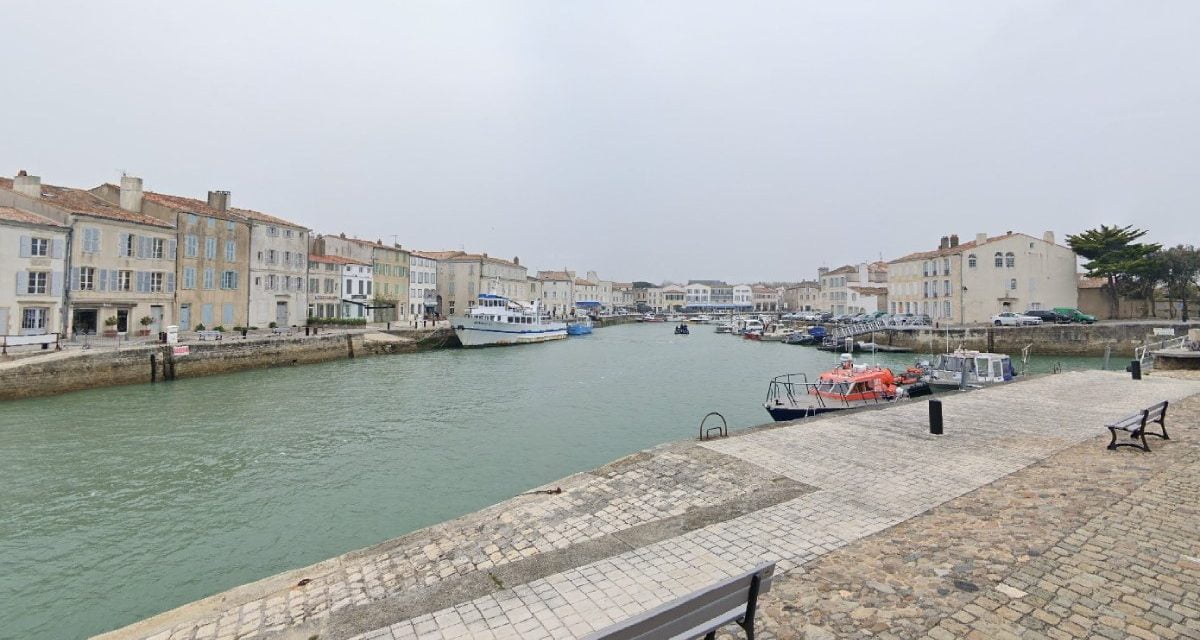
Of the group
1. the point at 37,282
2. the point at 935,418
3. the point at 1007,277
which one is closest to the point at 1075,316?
the point at 1007,277

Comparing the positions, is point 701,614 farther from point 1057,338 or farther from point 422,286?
point 422,286

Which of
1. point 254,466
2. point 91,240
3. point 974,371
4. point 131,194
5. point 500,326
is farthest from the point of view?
point 500,326

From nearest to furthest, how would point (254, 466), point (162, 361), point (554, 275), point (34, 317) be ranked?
point (254, 466) < point (162, 361) < point (34, 317) < point (554, 275)

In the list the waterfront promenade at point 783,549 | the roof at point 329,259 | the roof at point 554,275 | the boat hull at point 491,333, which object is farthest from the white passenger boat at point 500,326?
the roof at point 554,275

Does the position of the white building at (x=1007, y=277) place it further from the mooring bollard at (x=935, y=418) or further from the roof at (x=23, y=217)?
the roof at (x=23, y=217)

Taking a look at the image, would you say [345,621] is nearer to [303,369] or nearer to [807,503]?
[807,503]

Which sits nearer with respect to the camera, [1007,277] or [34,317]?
[34,317]

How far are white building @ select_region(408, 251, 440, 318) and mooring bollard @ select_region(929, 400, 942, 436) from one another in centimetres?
6876

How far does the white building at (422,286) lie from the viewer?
A: 73688 mm

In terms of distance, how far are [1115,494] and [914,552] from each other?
3782mm

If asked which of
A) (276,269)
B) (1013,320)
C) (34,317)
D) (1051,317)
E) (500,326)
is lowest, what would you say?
(34,317)

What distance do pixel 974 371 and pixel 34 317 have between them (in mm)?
47798

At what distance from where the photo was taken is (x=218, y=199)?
142 ft

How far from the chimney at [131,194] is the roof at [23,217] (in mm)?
7265
